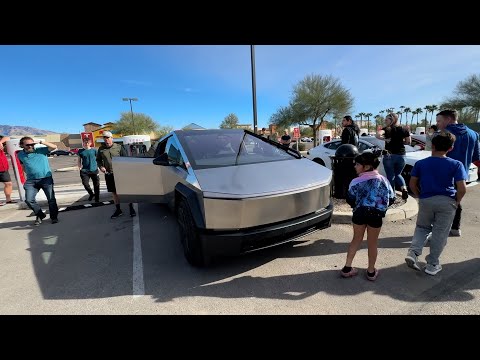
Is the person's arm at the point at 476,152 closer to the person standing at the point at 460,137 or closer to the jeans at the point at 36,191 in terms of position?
the person standing at the point at 460,137

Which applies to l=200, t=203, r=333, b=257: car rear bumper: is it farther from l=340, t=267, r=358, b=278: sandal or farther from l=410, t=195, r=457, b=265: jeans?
l=410, t=195, r=457, b=265: jeans

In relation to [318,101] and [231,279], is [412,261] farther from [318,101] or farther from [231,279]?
[318,101]

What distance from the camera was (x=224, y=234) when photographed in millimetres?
2438

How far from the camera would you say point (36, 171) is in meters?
4.78

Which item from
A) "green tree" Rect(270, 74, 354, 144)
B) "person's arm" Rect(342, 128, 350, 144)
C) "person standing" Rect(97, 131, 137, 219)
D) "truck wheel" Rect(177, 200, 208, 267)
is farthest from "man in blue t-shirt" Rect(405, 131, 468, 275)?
"green tree" Rect(270, 74, 354, 144)

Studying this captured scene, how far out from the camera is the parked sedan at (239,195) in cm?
241

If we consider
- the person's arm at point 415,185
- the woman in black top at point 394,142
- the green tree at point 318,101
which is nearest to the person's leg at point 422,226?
the person's arm at point 415,185

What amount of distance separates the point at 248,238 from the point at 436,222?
2057mm

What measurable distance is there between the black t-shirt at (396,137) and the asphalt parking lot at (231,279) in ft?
4.37

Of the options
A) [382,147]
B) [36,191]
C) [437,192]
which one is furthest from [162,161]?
[382,147]
